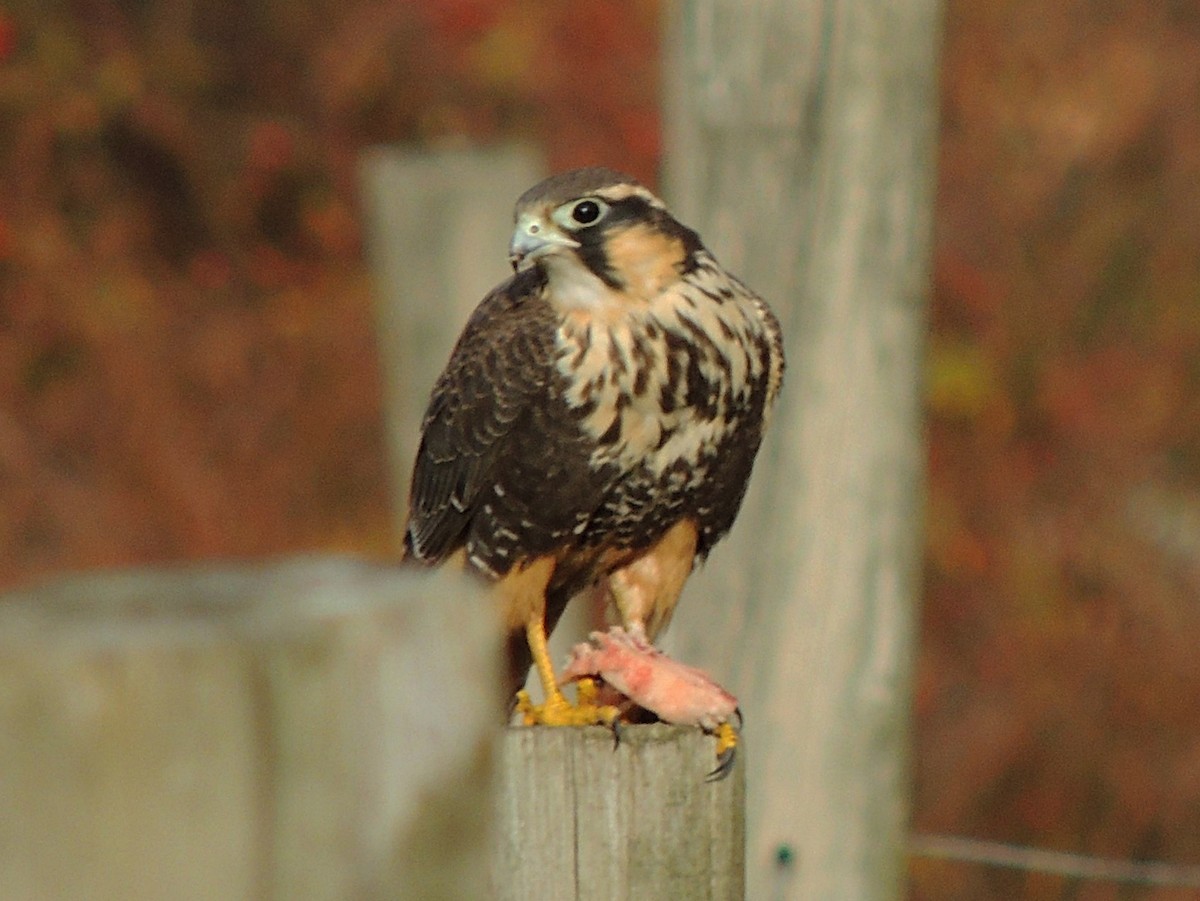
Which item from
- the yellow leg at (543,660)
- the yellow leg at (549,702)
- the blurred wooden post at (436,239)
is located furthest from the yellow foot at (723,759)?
the blurred wooden post at (436,239)

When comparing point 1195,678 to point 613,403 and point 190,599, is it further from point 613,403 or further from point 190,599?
point 190,599

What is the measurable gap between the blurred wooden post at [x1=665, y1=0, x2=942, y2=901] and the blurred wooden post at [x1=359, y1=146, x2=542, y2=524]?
1.10 meters

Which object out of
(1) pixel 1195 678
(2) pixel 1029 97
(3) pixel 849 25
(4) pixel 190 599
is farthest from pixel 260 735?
(2) pixel 1029 97

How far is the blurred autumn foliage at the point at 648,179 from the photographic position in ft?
21.5

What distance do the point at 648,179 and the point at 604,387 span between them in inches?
215

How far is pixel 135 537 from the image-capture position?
7324mm

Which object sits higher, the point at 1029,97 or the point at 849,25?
the point at 1029,97

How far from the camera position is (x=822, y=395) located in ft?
8.83

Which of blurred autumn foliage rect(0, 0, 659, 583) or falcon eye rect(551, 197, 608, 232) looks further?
blurred autumn foliage rect(0, 0, 659, 583)

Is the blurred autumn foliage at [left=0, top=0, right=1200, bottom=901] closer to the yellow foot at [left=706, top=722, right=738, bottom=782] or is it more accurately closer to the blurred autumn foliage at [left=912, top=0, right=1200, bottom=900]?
the blurred autumn foliage at [left=912, top=0, right=1200, bottom=900]

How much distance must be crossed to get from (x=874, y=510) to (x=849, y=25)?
67 cm

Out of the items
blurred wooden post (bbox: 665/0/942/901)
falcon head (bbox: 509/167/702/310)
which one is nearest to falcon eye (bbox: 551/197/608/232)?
falcon head (bbox: 509/167/702/310)

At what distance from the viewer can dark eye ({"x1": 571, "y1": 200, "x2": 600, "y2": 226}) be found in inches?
108

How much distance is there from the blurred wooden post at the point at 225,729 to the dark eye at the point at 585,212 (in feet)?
6.54
